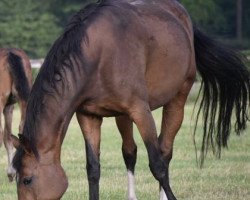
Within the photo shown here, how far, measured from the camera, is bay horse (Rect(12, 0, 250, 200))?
7.55 m

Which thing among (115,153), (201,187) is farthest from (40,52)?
(201,187)

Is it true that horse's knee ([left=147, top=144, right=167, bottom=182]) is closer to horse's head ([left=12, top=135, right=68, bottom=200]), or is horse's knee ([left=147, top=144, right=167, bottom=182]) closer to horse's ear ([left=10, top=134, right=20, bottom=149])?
horse's head ([left=12, top=135, right=68, bottom=200])

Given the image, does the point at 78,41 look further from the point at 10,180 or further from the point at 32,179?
the point at 10,180

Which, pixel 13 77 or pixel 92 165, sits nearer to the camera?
pixel 92 165

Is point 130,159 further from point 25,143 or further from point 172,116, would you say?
point 25,143

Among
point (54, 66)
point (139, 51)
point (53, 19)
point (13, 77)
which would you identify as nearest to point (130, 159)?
point (139, 51)

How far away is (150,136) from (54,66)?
1.13m

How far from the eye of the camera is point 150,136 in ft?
27.2

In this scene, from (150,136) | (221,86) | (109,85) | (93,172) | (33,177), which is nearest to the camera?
(33,177)

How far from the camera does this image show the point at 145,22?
870cm

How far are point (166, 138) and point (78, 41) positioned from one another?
1.91 metres

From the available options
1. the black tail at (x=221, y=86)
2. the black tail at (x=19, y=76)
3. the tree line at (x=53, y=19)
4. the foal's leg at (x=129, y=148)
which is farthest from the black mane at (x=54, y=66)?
the tree line at (x=53, y=19)

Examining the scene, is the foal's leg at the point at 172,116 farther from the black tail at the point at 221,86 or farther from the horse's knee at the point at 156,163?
the horse's knee at the point at 156,163

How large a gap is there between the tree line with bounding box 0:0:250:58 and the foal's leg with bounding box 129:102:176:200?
40.2m
